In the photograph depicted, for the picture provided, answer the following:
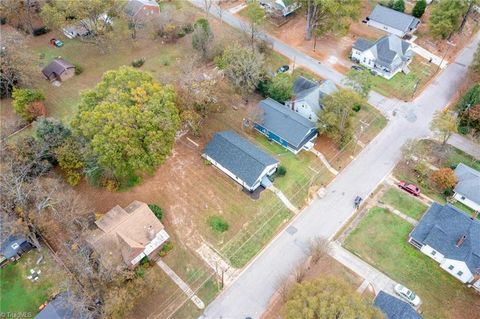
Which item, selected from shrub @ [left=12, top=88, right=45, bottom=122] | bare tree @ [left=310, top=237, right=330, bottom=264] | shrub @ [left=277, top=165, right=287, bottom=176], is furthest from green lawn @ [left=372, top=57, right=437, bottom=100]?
shrub @ [left=12, top=88, right=45, bottom=122]

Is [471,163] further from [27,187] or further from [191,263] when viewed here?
[27,187]

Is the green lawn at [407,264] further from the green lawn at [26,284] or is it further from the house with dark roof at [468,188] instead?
the green lawn at [26,284]

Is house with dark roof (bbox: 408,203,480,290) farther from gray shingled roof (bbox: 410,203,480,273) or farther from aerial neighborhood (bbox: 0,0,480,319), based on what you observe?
aerial neighborhood (bbox: 0,0,480,319)

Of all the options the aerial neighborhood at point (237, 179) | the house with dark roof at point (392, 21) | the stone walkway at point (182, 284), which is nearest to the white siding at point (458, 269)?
the aerial neighborhood at point (237, 179)

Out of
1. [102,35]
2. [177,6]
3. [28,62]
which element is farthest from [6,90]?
[177,6]

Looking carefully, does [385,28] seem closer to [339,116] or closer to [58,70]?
[339,116]

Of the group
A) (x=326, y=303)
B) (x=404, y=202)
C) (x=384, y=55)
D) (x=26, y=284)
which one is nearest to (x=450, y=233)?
(x=404, y=202)
